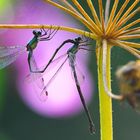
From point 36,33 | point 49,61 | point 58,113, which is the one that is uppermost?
point 36,33

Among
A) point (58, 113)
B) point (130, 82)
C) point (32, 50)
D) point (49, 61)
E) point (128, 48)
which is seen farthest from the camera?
point (58, 113)

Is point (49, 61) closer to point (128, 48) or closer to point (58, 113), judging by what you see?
point (128, 48)

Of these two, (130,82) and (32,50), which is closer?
A: (130,82)

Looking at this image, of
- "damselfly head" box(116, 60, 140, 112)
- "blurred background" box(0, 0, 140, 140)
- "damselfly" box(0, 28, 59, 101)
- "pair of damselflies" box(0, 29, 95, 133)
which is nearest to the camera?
"damselfly head" box(116, 60, 140, 112)

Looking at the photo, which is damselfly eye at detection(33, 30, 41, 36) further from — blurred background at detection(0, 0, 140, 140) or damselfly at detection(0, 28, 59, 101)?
blurred background at detection(0, 0, 140, 140)

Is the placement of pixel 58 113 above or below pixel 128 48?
below

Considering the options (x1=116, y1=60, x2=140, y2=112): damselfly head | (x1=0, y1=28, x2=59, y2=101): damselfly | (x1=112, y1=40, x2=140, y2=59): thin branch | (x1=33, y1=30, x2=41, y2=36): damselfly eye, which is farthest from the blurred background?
(x1=116, y1=60, x2=140, y2=112): damselfly head

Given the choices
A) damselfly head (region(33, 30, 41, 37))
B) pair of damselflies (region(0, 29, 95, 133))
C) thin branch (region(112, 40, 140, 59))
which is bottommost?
pair of damselflies (region(0, 29, 95, 133))

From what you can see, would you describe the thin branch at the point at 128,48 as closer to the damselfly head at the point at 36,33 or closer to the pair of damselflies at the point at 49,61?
the pair of damselflies at the point at 49,61

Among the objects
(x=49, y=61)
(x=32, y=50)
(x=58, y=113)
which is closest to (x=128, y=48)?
(x=49, y=61)
